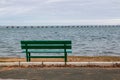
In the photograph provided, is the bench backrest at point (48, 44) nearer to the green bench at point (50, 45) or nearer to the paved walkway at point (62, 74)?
the green bench at point (50, 45)

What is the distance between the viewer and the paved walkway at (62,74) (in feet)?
32.6

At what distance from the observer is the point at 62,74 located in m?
10.5

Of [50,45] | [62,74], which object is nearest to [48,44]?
[50,45]

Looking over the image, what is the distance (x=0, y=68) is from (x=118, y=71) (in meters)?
4.14

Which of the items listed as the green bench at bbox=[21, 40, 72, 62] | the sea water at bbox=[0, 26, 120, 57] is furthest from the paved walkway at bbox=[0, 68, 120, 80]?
the sea water at bbox=[0, 26, 120, 57]

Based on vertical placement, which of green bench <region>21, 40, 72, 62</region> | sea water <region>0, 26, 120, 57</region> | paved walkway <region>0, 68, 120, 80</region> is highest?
green bench <region>21, 40, 72, 62</region>

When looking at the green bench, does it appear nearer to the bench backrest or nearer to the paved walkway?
the bench backrest

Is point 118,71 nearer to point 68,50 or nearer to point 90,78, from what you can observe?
point 90,78

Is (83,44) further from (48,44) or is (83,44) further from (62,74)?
(62,74)

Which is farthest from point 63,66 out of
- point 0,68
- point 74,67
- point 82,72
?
point 0,68

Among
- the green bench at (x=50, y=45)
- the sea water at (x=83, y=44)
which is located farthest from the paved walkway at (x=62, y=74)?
the sea water at (x=83, y=44)

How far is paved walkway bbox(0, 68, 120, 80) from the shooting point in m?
9.95

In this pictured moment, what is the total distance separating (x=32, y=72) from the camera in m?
11.0

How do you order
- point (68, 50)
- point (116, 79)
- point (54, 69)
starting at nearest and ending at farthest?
point (116, 79)
point (54, 69)
point (68, 50)
